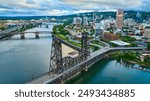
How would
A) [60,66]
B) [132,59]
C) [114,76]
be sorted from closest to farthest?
[60,66] < [114,76] < [132,59]

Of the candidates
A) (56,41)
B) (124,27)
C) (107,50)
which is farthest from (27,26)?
(56,41)

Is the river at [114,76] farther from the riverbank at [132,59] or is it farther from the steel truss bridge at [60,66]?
the riverbank at [132,59]

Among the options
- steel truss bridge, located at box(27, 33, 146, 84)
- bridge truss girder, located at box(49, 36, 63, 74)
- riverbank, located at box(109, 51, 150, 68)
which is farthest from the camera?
riverbank, located at box(109, 51, 150, 68)

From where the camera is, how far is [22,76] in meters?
3.86

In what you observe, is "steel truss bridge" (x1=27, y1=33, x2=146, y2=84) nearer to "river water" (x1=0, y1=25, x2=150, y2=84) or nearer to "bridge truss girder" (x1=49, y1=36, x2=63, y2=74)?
"bridge truss girder" (x1=49, y1=36, x2=63, y2=74)

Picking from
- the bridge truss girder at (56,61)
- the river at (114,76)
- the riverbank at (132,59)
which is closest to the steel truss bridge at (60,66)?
the bridge truss girder at (56,61)

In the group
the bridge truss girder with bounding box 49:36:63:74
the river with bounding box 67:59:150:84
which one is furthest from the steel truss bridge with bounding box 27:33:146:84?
the river with bounding box 67:59:150:84

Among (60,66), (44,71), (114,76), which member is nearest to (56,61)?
(60,66)

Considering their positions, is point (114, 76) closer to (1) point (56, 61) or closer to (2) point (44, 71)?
(1) point (56, 61)

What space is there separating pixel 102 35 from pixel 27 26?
5323 millimetres

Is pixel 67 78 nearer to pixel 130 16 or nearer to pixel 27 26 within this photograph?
pixel 130 16

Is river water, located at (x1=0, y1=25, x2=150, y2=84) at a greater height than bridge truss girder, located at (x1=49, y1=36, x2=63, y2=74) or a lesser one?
lesser

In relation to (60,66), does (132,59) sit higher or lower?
lower

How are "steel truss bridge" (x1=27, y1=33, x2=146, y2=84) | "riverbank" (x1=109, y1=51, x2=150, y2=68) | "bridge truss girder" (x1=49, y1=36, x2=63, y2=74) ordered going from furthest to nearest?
"riverbank" (x1=109, y1=51, x2=150, y2=68)
"bridge truss girder" (x1=49, y1=36, x2=63, y2=74)
"steel truss bridge" (x1=27, y1=33, x2=146, y2=84)
